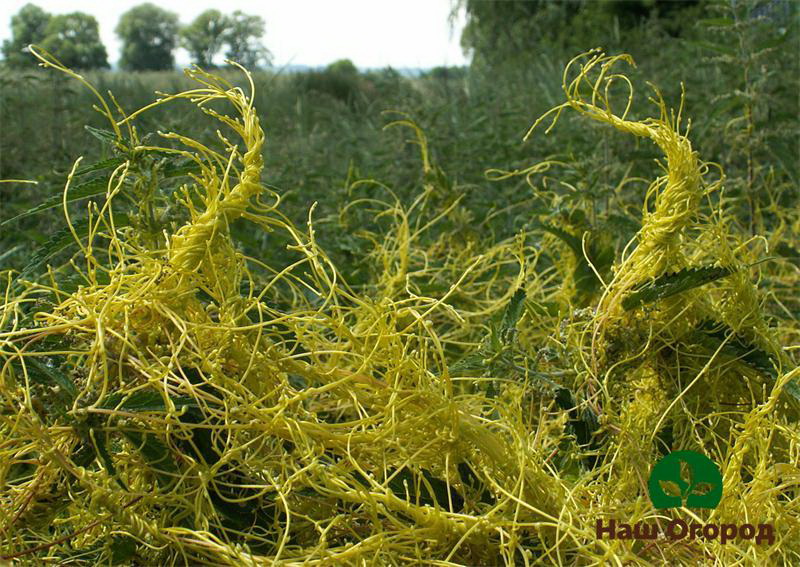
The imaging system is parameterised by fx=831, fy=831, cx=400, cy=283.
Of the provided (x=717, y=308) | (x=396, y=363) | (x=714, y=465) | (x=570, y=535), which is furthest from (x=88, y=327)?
(x=717, y=308)

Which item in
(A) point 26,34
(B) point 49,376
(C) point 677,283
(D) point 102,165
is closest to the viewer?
(B) point 49,376

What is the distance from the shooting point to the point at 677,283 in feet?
4.91

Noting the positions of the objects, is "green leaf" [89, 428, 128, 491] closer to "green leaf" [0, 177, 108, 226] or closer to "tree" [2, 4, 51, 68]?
"green leaf" [0, 177, 108, 226]

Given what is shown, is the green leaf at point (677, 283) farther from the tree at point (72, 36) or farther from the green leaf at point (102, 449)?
the tree at point (72, 36)

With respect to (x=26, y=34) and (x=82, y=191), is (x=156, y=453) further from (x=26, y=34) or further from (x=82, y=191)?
(x=26, y=34)

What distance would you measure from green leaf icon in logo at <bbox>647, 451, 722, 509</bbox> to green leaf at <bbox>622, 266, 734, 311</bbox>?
283mm

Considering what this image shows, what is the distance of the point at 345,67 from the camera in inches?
432

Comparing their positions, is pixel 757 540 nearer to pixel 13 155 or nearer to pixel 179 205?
pixel 179 205

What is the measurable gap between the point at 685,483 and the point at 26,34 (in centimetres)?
623

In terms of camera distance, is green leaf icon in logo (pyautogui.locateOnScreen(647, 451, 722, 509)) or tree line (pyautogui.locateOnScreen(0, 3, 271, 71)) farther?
tree line (pyautogui.locateOnScreen(0, 3, 271, 71))

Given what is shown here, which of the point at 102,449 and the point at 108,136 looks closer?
the point at 102,449

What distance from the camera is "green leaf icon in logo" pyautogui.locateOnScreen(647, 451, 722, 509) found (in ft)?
4.60

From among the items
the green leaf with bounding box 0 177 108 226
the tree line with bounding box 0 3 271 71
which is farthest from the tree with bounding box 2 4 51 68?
the green leaf with bounding box 0 177 108 226

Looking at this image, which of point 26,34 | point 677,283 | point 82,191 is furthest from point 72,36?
point 677,283
